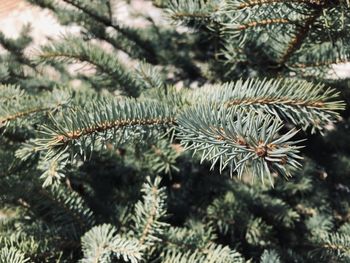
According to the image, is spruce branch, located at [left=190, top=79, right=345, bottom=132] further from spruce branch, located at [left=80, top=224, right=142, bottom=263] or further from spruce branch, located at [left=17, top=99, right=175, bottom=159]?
spruce branch, located at [left=80, top=224, right=142, bottom=263]

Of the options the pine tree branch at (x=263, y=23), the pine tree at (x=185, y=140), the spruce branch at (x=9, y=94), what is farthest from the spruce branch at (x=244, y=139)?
the spruce branch at (x=9, y=94)

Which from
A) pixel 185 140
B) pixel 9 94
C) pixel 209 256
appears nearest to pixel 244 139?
pixel 185 140

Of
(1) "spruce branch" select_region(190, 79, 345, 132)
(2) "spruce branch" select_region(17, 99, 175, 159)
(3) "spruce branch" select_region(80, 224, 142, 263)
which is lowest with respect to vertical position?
(3) "spruce branch" select_region(80, 224, 142, 263)

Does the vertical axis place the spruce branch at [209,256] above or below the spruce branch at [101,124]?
below

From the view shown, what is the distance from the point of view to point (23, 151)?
55 centimetres

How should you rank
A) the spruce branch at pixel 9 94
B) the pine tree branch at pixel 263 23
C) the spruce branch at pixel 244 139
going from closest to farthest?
the spruce branch at pixel 244 139 < the pine tree branch at pixel 263 23 < the spruce branch at pixel 9 94

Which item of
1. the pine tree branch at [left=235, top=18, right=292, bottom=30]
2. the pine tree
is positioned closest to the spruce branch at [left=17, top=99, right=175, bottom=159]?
the pine tree

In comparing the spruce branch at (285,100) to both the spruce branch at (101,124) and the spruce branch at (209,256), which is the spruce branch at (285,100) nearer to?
the spruce branch at (101,124)

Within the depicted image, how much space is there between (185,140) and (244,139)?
97 millimetres

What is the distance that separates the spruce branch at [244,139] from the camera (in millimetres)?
347

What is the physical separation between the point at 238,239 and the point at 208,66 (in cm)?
35

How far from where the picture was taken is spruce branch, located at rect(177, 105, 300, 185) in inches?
A: 13.6

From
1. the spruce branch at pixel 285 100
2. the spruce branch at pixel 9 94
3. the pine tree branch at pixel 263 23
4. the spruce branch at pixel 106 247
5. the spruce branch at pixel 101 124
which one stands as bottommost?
the spruce branch at pixel 106 247

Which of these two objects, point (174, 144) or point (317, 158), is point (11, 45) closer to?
point (174, 144)
